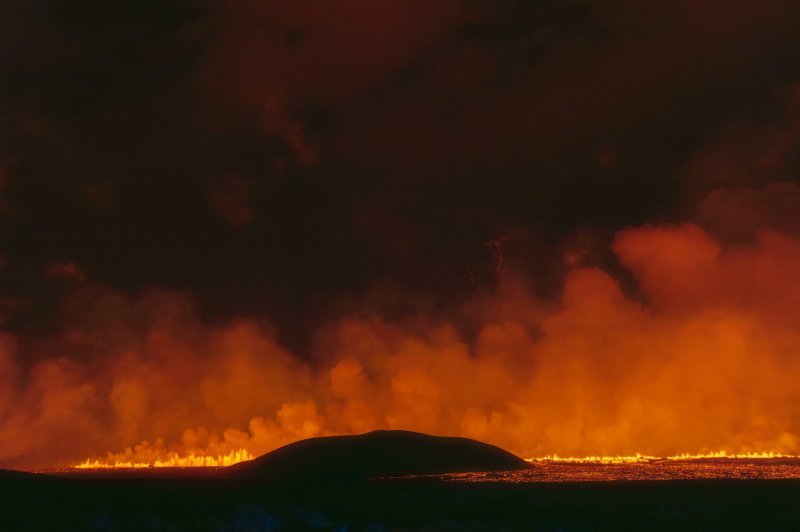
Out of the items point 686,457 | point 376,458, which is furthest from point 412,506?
point 686,457

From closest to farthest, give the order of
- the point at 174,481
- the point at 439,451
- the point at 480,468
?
the point at 174,481, the point at 480,468, the point at 439,451

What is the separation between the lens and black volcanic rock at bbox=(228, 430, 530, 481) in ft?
415

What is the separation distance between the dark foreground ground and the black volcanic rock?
82.8ft

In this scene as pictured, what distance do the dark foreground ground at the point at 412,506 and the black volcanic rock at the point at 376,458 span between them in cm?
2523

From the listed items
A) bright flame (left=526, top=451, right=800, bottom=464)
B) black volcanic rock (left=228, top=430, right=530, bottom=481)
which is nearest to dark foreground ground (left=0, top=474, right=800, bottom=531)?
black volcanic rock (left=228, top=430, right=530, bottom=481)

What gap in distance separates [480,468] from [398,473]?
16.6 metres

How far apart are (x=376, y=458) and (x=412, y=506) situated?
5360cm

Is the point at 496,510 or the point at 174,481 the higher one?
the point at 174,481

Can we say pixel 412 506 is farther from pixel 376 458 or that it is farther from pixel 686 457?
pixel 686 457

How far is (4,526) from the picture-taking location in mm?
69812

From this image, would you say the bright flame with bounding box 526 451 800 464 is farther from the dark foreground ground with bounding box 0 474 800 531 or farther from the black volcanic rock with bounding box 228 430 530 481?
the dark foreground ground with bounding box 0 474 800 531

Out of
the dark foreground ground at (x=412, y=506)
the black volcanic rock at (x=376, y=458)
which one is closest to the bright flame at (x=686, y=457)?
the black volcanic rock at (x=376, y=458)

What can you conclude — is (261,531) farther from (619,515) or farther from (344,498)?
(619,515)

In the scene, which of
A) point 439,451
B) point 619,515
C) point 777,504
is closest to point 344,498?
point 619,515
